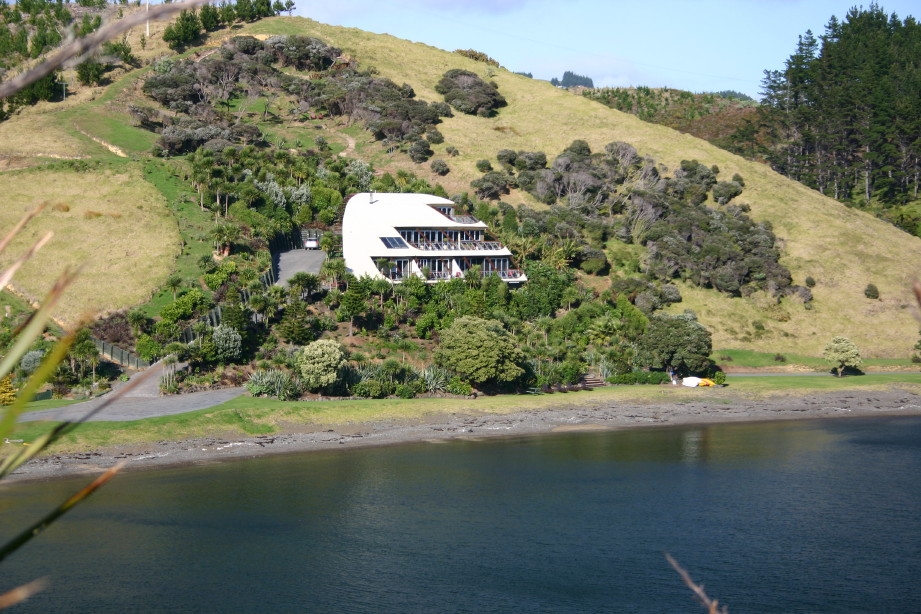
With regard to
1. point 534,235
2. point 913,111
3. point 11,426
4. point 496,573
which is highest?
point 913,111

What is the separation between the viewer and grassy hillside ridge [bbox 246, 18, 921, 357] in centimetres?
8050

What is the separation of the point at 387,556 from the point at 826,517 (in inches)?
723

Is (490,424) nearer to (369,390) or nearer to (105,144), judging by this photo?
(369,390)

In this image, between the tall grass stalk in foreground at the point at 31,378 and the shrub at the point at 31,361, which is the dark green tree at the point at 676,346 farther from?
the tall grass stalk in foreground at the point at 31,378

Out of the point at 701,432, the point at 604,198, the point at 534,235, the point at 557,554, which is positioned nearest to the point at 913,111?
the point at 604,198

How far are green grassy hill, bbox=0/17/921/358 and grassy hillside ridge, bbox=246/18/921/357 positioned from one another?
0.52ft

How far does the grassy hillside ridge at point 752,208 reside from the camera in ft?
264

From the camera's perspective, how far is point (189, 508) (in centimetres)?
3806

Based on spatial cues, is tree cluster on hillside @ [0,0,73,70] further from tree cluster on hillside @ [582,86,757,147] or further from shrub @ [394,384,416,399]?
tree cluster on hillside @ [582,86,757,147]

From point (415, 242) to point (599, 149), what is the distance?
41950 millimetres

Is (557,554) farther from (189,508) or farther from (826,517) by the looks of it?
(189,508)

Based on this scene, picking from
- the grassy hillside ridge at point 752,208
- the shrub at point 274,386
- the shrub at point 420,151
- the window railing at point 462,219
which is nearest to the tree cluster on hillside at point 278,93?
the shrub at point 420,151

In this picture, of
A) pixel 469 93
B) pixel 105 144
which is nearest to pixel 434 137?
pixel 469 93

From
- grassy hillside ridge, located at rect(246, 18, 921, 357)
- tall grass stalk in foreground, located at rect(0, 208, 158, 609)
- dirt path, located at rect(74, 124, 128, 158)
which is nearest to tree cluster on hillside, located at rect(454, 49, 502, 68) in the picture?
grassy hillside ridge, located at rect(246, 18, 921, 357)
